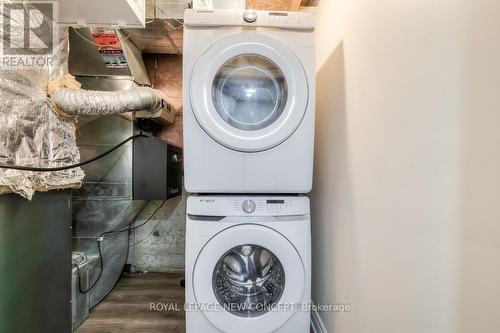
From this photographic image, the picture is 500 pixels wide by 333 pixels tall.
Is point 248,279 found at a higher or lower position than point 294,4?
lower

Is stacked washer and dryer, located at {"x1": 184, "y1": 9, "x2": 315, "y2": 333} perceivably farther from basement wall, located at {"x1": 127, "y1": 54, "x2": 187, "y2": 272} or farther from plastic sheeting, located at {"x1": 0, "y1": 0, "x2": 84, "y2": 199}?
basement wall, located at {"x1": 127, "y1": 54, "x2": 187, "y2": 272}

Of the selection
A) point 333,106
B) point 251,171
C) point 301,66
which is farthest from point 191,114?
point 333,106

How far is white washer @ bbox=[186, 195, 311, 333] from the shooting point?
46.0 inches

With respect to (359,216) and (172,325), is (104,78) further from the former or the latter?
(359,216)

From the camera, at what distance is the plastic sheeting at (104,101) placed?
1387 mm

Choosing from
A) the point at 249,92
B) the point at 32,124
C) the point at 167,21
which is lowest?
the point at 32,124

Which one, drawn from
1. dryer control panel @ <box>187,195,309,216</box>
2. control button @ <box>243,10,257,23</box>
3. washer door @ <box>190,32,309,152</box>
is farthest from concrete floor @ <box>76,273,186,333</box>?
control button @ <box>243,10,257,23</box>

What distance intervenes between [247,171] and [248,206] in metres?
0.17

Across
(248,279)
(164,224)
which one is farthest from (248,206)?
(164,224)

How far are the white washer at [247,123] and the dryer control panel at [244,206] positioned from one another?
1.9 inches

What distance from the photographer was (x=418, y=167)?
715 mm

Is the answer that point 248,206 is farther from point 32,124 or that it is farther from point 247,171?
point 32,124

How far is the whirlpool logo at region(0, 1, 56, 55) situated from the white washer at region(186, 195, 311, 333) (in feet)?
3.51

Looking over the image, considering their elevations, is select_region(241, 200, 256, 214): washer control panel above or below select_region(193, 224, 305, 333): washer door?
above
